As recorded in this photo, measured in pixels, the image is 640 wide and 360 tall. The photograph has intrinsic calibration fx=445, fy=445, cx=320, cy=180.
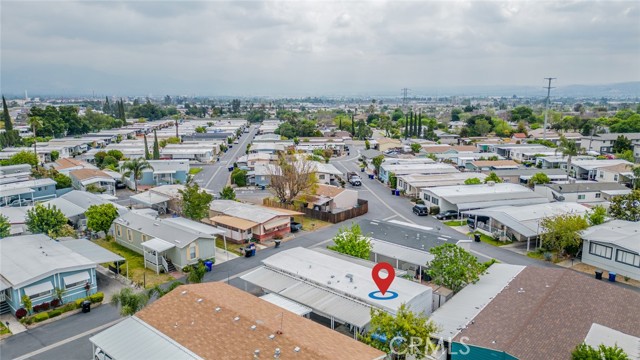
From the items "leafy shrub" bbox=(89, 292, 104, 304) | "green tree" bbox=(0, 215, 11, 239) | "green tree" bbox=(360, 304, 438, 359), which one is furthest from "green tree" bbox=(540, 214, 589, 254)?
"green tree" bbox=(0, 215, 11, 239)

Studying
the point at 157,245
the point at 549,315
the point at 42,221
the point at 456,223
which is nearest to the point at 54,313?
the point at 157,245

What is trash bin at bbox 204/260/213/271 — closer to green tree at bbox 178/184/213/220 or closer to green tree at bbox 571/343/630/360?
green tree at bbox 178/184/213/220

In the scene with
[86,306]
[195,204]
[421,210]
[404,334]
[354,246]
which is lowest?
[86,306]

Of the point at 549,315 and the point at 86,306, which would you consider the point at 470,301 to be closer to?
the point at 549,315

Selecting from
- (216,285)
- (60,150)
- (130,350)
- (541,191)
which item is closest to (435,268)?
(216,285)

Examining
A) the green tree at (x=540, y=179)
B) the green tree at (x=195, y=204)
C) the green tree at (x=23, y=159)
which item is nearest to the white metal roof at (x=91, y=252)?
the green tree at (x=195, y=204)

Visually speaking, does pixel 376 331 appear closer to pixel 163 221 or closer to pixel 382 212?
pixel 163 221
